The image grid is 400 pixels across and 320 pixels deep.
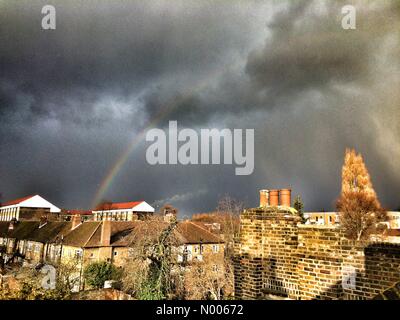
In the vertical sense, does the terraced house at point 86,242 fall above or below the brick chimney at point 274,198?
below

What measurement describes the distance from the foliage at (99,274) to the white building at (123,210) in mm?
50410

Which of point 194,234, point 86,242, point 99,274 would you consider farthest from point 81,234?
point 194,234

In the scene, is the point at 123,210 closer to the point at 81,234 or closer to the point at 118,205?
the point at 118,205

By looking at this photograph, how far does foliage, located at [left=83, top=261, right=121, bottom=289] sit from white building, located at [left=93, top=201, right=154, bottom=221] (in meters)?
50.4

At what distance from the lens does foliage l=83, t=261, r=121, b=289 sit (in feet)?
88.3

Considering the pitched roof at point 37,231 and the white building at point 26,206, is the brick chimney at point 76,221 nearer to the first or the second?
the pitched roof at point 37,231

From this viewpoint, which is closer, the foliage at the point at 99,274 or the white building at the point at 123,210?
the foliage at the point at 99,274

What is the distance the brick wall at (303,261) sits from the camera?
14.9ft

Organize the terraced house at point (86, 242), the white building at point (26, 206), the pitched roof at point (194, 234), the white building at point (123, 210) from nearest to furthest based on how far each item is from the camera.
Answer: the terraced house at point (86, 242)
the pitched roof at point (194, 234)
the white building at point (26, 206)
the white building at point (123, 210)

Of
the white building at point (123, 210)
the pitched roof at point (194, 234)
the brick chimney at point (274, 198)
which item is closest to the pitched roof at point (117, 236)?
the pitched roof at point (194, 234)

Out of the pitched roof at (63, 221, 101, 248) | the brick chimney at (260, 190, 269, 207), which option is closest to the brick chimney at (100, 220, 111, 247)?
the pitched roof at (63, 221, 101, 248)

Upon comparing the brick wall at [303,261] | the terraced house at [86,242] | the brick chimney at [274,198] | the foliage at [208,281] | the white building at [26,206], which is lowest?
the foliage at [208,281]

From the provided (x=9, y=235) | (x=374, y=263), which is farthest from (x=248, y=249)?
(x=9, y=235)
